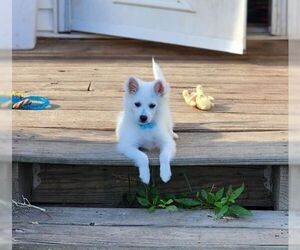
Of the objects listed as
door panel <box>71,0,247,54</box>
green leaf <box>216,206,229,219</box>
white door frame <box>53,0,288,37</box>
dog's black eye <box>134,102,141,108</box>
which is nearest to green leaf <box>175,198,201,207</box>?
green leaf <box>216,206,229,219</box>

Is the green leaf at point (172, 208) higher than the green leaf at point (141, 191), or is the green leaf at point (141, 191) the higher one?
the green leaf at point (141, 191)

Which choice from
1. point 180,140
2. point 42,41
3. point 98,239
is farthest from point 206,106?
point 42,41

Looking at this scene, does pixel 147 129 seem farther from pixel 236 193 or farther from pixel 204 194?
pixel 236 193

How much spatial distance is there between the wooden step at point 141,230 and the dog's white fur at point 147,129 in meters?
0.20

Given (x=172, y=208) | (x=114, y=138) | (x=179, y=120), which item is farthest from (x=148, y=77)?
(x=172, y=208)

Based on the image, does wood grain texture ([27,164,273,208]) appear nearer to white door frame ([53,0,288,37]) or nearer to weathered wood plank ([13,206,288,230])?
weathered wood plank ([13,206,288,230])

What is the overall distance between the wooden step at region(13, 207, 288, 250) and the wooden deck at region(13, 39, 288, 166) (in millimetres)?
224

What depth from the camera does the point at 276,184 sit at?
347 cm

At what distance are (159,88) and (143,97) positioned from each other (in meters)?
0.08

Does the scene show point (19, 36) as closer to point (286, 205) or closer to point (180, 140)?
point (180, 140)

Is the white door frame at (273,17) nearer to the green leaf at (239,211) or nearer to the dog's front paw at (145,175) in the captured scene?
the dog's front paw at (145,175)

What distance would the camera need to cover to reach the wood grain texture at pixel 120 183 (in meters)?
3.53

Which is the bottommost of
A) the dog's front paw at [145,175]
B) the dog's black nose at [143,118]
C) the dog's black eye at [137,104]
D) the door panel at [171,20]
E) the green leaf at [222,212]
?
the green leaf at [222,212]

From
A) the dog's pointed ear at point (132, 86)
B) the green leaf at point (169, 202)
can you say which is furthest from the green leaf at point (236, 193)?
the dog's pointed ear at point (132, 86)
